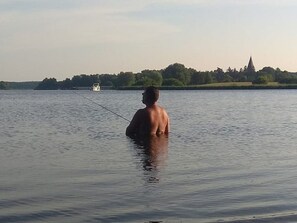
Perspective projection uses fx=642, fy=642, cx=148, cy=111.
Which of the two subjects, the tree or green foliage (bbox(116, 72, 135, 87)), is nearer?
green foliage (bbox(116, 72, 135, 87))

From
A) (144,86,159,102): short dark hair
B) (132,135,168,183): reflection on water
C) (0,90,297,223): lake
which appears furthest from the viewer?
(144,86,159,102): short dark hair

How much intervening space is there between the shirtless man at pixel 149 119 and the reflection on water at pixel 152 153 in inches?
8.9

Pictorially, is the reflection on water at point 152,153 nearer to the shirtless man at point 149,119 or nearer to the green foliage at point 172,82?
the shirtless man at point 149,119

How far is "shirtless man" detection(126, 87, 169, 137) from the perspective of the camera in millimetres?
19547

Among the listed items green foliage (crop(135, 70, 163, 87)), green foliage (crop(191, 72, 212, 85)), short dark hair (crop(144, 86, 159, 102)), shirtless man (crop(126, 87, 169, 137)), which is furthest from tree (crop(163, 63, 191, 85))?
short dark hair (crop(144, 86, 159, 102))

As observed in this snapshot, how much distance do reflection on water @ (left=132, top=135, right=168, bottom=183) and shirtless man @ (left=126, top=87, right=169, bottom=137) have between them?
23 centimetres

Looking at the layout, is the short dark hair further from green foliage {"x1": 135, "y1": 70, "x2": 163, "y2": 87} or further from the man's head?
green foliage {"x1": 135, "y1": 70, "x2": 163, "y2": 87}

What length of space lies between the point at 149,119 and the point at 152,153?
98.4 inches

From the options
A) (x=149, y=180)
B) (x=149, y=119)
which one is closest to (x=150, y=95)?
(x=149, y=119)

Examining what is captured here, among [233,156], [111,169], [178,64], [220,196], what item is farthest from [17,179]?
[178,64]

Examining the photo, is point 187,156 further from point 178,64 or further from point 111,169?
point 178,64

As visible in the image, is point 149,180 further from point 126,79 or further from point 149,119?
point 126,79

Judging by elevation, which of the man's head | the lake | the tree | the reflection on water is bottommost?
the lake

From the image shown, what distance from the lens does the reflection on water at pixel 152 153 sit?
14.4 metres
